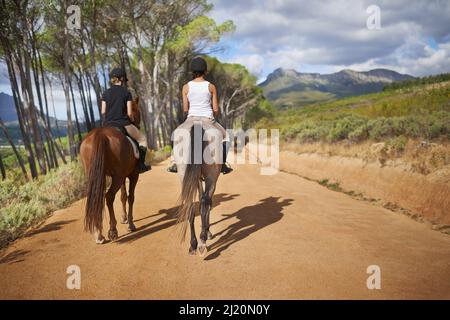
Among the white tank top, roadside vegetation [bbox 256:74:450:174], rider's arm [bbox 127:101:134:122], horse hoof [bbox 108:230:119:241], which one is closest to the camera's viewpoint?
the white tank top

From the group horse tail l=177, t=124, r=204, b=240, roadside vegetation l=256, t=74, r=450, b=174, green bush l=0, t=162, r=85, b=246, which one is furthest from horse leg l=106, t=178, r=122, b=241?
roadside vegetation l=256, t=74, r=450, b=174

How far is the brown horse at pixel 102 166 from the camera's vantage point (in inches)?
195

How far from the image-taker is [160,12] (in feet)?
78.1

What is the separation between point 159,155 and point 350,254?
17672 mm

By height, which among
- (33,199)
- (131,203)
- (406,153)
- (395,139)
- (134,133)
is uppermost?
(134,133)

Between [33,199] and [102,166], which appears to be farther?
[33,199]

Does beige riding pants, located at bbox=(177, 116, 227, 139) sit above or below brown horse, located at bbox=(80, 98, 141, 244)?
above

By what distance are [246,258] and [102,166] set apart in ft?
8.47

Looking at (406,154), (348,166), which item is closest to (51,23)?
(348,166)

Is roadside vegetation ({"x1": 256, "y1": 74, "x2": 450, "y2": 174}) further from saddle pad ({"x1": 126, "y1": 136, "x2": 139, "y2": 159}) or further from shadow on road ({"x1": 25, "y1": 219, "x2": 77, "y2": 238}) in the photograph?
shadow on road ({"x1": 25, "y1": 219, "x2": 77, "y2": 238})

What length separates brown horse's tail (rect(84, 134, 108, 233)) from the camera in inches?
194

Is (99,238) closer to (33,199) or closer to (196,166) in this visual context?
(196,166)

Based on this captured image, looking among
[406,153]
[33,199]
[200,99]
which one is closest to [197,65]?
[200,99]

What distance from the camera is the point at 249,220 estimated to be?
6883 mm
